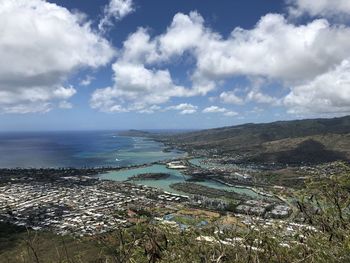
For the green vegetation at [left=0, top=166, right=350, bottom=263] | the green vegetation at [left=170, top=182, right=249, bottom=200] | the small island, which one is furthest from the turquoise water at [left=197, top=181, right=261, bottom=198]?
the green vegetation at [left=0, top=166, right=350, bottom=263]

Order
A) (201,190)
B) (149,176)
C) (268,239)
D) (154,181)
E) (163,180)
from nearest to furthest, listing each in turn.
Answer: (268,239)
(201,190)
(154,181)
(163,180)
(149,176)

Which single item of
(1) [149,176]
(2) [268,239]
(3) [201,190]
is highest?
(2) [268,239]

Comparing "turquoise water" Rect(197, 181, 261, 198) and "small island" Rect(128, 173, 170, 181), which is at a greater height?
"small island" Rect(128, 173, 170, 181)

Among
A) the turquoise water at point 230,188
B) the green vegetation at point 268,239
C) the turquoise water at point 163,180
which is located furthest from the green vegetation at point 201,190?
the green vegetation at point 268,239

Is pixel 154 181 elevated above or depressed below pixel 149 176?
below

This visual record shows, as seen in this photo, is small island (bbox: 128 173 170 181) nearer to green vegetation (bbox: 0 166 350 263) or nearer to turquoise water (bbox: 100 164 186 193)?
turquoise water (bbox: 100 164 186 193)

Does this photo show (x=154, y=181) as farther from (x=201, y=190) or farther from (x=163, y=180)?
(x=201, y=190)

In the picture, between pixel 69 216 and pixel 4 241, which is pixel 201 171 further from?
pixel 4 241

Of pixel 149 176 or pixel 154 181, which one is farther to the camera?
pixel 149 176

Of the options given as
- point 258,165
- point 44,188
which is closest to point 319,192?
point 44,188

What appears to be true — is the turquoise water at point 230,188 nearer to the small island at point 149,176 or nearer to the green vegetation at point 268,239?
the small island at point 149,176

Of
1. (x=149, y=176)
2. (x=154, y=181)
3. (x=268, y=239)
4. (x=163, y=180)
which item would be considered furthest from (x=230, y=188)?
(x=268, y=239)
